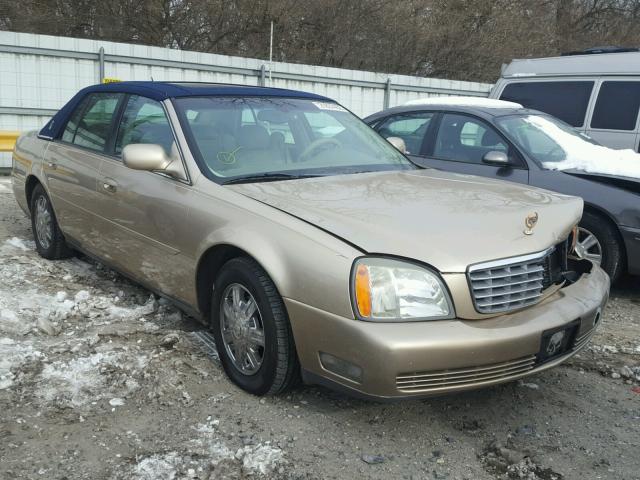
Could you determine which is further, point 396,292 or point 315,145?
point 315,145

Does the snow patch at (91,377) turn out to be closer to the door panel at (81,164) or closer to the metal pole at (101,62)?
the door panel at (81,164)

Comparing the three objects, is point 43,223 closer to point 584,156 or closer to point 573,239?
point 573,239

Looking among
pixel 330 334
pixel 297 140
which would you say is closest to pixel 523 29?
pixel 297 140

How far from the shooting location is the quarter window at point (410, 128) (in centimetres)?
628

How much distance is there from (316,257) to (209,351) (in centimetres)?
131

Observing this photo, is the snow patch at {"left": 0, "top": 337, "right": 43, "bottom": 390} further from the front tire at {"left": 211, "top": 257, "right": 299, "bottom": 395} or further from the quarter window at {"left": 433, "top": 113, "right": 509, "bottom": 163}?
the quarter window at {"left": 433, "top": 113, "right": 509, "bottom": 163}

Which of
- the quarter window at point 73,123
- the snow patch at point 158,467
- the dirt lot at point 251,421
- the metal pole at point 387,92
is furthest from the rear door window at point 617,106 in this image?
the metal pole at point 387,92

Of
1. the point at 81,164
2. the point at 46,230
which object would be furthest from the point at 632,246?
the point at 46,230

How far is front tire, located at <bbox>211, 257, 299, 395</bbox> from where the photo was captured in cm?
305

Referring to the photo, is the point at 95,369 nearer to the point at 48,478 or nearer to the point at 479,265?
the point at 48,478

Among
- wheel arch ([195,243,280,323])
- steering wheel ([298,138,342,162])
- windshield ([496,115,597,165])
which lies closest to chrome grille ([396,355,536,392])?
wheel arch ([195,243,280,323])

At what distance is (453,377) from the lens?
2742mm

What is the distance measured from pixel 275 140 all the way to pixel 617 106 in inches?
188

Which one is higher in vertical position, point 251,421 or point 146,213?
point 146,213
